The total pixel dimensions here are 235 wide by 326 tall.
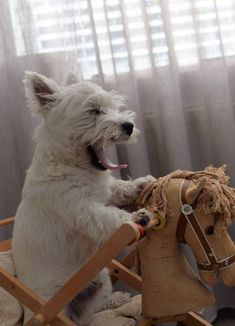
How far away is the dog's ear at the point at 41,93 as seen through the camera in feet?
3.74

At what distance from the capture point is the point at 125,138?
1.10 m

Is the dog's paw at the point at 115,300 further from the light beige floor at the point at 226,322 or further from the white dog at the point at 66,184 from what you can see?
the light beige floor at the point at 226,322

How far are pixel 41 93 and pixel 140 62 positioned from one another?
0.56 metres

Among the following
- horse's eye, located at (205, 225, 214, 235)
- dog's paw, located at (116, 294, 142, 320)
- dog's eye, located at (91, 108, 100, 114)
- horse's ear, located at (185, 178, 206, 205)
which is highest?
dog's eye, located at (91, 108, 100, 114)

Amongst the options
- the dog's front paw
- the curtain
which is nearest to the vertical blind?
the curtain

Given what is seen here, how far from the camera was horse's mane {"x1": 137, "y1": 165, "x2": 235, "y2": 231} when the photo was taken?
99 centimetres

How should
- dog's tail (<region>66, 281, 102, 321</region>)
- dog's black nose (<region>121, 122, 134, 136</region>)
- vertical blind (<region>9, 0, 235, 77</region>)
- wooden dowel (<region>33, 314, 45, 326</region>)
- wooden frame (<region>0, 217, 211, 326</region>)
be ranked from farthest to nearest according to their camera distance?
1. vertical blind (<region>9, 0, 235, 77</region>)
2. dog's tail (<region>66, 281, 102, 321</region>)
3. dog's black nose (<region>121, 122, 134, 136</region>)
4. wooden dowel (<region>33, 314, 45, 326</region>)
5. wooden frame (<region>0, 217, 211, 326</region>)

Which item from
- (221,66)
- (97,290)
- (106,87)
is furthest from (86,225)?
(221,66)

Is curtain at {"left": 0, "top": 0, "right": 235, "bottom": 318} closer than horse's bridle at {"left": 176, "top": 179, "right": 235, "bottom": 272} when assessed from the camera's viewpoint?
No

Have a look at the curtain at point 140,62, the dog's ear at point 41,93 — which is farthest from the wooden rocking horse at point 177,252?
the curtain at point 140,62

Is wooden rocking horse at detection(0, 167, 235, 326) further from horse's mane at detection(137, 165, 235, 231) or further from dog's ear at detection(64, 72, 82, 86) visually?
dog's ear at detection(64, 72, 82, 86)

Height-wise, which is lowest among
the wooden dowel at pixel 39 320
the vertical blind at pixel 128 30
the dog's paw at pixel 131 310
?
the dog's paw at pixel 131 310

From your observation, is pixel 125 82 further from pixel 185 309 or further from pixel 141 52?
pixel 185 309

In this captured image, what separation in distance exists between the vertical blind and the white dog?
1.43 feet
